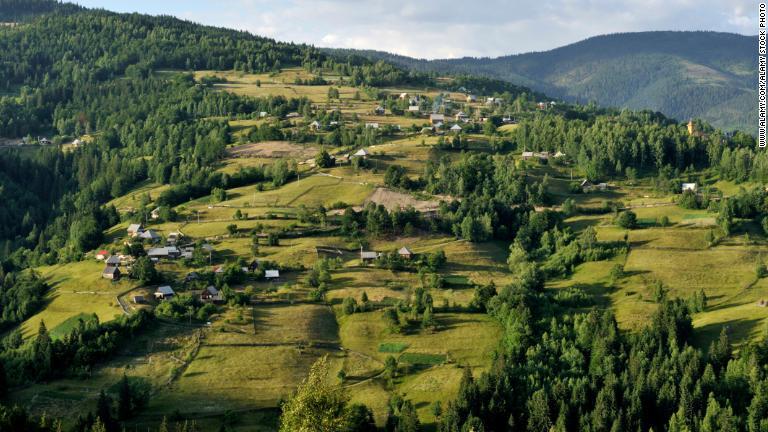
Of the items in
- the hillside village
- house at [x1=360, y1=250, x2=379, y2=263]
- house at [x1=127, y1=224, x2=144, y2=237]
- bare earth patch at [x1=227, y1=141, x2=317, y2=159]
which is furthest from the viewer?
bare earth patch at [x1=227, y1=141, x2=317, y2=159]

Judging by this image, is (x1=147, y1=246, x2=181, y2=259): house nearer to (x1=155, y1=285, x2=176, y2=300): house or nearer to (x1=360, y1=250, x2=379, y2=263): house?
(x1=155, y1=285, x2=176, y2=300): house

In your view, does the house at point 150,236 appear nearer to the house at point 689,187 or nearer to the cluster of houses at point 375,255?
the cluster of houses at point 375,255

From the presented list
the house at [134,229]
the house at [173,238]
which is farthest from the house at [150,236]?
the house at [134,229]

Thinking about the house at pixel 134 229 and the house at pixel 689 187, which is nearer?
the house at pixel 134 229

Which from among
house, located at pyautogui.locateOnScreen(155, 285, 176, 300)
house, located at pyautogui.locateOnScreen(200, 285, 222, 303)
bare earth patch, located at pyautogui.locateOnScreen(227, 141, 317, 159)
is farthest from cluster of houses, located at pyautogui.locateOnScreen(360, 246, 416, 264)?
bare earth patch, located at pyautogui.locateOnScreen(227, 141, 317, 159)

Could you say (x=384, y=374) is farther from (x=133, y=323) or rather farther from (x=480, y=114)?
(x=480, y=114)

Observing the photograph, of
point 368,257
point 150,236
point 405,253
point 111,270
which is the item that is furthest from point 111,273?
point 405,253
